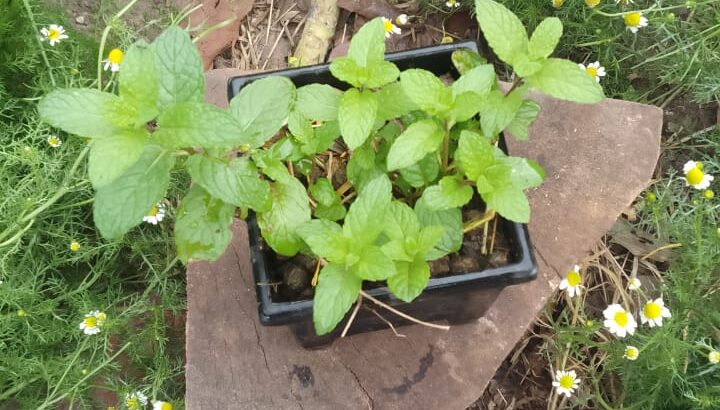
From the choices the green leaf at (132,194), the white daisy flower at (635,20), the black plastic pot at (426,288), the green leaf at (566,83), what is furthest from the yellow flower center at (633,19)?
the green leaf at (132,194)

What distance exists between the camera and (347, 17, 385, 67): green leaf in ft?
3.51

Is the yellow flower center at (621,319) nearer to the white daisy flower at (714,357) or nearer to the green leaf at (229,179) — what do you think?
the white daisy flower at (714,357)

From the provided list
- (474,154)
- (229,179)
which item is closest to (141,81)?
(229,179)

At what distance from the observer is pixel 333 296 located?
1017mm

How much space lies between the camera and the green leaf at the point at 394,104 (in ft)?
A: 3.65

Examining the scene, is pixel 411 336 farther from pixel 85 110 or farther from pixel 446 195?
pixel 85 110

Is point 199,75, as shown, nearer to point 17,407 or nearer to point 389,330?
point 389,330

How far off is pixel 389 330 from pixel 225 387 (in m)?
0.38

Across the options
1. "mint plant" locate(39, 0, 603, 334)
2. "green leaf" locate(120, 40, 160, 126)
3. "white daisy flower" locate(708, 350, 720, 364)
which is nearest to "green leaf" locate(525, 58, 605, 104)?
"mint plant" locate(39, 0, 603, 334)

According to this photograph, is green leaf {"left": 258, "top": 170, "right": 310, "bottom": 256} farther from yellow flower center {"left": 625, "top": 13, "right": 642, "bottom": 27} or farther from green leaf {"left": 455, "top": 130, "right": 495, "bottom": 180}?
yellow flower center {"left": 625, "top": 13, "right": 642, "bottom": 27}

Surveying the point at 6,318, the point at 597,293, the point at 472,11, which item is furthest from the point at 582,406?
the point at 6,318

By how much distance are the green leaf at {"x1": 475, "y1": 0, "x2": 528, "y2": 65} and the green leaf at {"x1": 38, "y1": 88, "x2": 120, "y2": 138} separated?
1.91 feet

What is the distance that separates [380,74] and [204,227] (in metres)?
0.38

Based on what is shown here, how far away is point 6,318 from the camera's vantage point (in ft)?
5.23
